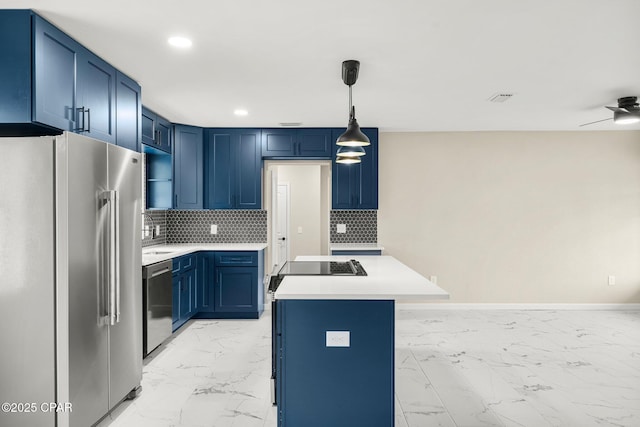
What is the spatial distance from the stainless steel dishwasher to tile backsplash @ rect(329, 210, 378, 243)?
237cm

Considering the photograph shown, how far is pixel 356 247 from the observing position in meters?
5.42

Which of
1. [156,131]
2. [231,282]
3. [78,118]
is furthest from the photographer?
[231,282]

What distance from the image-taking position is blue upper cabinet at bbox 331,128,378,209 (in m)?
5.54

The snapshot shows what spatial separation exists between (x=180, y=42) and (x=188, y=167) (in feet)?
9.24

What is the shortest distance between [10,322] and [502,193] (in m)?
5.51

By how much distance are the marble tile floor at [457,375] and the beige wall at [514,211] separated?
74cm

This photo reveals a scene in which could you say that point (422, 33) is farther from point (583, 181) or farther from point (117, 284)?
point (583, 181)

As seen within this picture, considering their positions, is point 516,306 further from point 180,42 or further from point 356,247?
point 180,42

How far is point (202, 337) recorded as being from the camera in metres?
4.46

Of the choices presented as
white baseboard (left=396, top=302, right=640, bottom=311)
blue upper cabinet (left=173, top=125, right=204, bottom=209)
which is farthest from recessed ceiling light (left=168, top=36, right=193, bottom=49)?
white baseboard (left=396, top=302, right=640, bottom=311)

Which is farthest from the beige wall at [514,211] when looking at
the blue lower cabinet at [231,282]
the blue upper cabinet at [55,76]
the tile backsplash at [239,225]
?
the blue upper cabinet at [55,76]

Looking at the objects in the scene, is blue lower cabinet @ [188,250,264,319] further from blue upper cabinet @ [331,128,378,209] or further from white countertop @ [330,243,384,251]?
blue upper cabinet @ [331,128,378,209]

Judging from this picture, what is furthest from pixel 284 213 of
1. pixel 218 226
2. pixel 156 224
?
pixel 156 224

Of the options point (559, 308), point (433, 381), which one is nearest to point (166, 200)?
point (433, 381)
